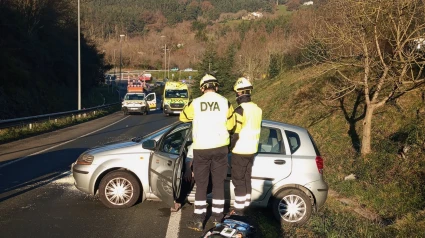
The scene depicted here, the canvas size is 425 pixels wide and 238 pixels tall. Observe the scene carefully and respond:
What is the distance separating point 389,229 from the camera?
639 cm

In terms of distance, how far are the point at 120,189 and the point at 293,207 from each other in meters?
2.71

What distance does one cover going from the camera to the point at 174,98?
1353 inches

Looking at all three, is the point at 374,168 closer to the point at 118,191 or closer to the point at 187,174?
the point at 187,174

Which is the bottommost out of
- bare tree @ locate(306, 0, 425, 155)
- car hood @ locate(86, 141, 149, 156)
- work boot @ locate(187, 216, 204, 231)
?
work boot @ locate(187, 216, 204, 231)

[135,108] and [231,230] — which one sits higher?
[231,230]

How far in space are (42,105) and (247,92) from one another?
3048 cm

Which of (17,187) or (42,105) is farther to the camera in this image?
(42,105)

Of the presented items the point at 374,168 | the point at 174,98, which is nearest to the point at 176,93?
the point at 174,98

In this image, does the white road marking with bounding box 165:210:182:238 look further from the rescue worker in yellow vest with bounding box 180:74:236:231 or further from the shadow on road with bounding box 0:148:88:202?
the shadow on road with bounding box 0:148:88:202

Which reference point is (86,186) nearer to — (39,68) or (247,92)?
(247,92)

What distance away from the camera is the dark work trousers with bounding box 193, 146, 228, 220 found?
573cm

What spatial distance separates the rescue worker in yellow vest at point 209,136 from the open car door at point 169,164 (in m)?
0.30

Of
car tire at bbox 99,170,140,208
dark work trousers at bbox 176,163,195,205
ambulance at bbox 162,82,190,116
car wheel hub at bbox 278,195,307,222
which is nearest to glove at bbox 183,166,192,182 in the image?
dark work trousers at bbox 176,163,195,205

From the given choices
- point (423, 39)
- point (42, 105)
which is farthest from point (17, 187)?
point (42, 105)
